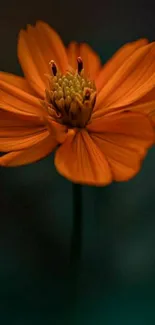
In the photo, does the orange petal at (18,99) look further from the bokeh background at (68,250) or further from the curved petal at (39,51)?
the bokeh background at (68,250)

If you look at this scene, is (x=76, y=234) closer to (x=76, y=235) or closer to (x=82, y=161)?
(x=76, y=235)

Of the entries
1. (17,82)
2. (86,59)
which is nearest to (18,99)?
(17,82)

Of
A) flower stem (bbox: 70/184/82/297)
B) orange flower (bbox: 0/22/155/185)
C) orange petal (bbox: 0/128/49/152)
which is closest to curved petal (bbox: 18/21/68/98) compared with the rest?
orange flower (bbox: 0/22/155/185)

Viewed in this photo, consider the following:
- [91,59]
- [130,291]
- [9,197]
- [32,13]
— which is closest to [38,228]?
[9,197]

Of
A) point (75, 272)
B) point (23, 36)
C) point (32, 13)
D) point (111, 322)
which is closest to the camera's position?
point (75, 272)

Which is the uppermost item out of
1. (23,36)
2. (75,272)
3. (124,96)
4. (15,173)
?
(23,36)

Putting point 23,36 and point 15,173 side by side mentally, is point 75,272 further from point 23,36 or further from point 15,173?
point 23,36

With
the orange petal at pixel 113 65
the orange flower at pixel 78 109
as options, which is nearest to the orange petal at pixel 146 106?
the orange flower at pixel 78 109
